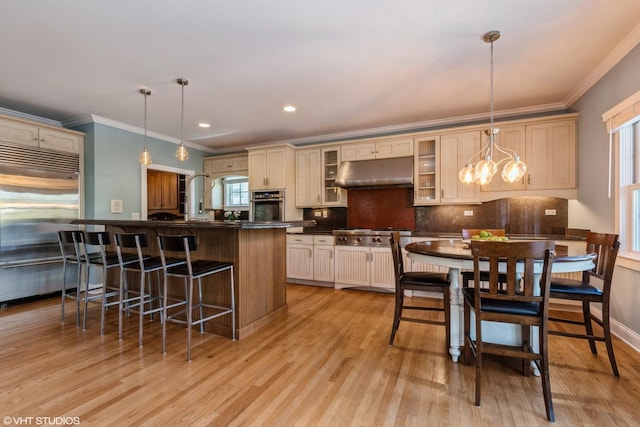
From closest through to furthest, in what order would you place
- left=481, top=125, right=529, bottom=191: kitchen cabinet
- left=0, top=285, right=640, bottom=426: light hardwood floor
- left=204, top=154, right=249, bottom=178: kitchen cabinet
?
1. left=0, top=285, right=640, bottom=426: light hardwood floor
2. left=481, top=125, right=529, bottom=191: kitchen cabinet
3. left=204, top=154, right=249, bottom=178: kitchen cabinet

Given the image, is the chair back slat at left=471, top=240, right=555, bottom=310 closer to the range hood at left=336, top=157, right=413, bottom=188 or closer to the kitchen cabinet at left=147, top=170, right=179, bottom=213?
the range hood at left=336, top=157, right=413, bottom=188

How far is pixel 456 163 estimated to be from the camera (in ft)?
13.5

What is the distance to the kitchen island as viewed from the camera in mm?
2701

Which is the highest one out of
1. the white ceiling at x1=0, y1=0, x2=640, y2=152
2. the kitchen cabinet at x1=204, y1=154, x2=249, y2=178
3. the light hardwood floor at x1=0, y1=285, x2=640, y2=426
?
the white ceiling at x1=0, y1=0, x2=640, y2=152

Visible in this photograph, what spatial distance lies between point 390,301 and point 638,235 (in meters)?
2.41

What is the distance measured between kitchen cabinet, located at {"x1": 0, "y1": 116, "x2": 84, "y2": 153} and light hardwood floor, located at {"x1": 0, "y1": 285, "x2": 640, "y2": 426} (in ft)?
7.57

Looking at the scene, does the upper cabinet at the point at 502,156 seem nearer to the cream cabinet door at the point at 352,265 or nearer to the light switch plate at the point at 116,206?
the cream cabinet door at the point at 352,265

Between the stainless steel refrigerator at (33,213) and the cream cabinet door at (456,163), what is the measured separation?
16.6ft

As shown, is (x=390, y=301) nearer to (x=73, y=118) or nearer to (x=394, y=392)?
(x=394, y=392)

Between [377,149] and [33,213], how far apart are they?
4.71m

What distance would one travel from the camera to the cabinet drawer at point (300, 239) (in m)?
4.66

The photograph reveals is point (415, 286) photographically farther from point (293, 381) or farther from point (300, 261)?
point (300, 261)

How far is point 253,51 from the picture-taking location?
2596mm

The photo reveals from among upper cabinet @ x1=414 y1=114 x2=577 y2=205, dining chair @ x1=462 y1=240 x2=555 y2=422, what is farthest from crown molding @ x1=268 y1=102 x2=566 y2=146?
dining chair @ x1=462 y1=240 x2=555 y2=422
